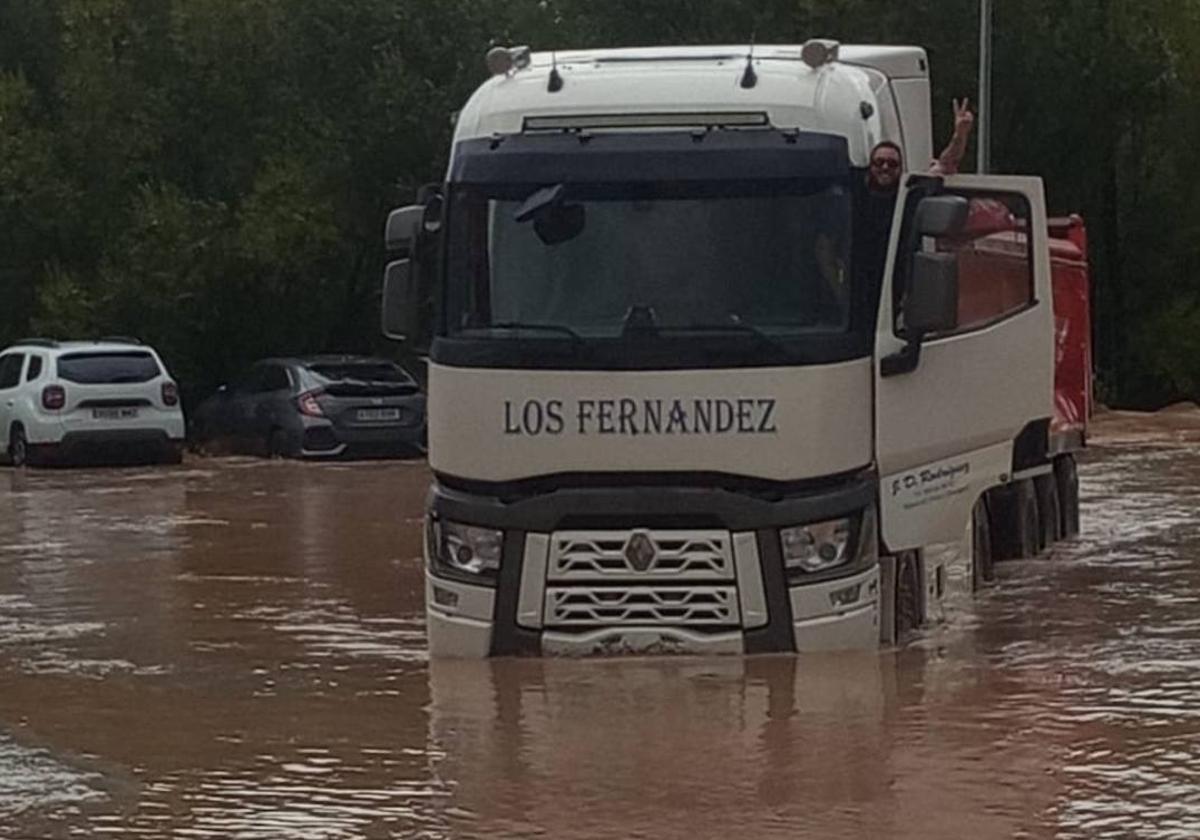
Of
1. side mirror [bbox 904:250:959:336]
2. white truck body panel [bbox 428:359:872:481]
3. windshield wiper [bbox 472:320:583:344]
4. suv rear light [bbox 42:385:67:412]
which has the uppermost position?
side mirror [bbox 904:250:959:336]

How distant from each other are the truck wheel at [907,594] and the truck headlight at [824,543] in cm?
83

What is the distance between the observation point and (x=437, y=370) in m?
12.8

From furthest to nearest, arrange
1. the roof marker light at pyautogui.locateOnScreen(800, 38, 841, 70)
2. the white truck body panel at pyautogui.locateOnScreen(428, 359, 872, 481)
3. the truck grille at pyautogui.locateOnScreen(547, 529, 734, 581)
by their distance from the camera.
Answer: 1. the roof marker light at pyautogui.locateOnScreen(800, 38, 841, 70)
2. the truck grille at pyautogui.locateOnScreen(547, 529, 734, 581)
3. the white truck body panel at pyautogui.locateOnScreen(428, 359, 872, 481)

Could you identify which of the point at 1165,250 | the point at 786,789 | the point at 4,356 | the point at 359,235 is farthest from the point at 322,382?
the point at 786,789

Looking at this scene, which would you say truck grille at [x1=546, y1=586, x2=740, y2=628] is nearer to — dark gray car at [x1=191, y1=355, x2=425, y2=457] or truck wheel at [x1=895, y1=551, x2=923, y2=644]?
truck wheel at [x1=895, y1=551, x2=923, y2=644]

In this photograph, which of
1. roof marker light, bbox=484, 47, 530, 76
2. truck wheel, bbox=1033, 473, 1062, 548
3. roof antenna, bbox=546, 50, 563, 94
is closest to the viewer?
roof antenna, bbox=546, 50, 563, 94

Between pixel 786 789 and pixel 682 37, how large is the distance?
32553 millimetres

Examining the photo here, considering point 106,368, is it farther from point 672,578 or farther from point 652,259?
point 672,578

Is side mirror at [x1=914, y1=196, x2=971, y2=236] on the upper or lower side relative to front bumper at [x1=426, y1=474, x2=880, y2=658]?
upper

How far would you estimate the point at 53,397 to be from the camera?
30.9 meters

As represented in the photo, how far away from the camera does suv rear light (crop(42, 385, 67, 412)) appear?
101ft

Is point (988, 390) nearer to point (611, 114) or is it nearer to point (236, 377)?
point (611, 114)

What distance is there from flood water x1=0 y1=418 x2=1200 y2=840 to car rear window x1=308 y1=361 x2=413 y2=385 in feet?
43.2

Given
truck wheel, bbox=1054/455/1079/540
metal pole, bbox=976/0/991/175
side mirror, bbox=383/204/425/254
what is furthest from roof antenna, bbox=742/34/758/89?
metal pole, bbox=976/0/991/175
